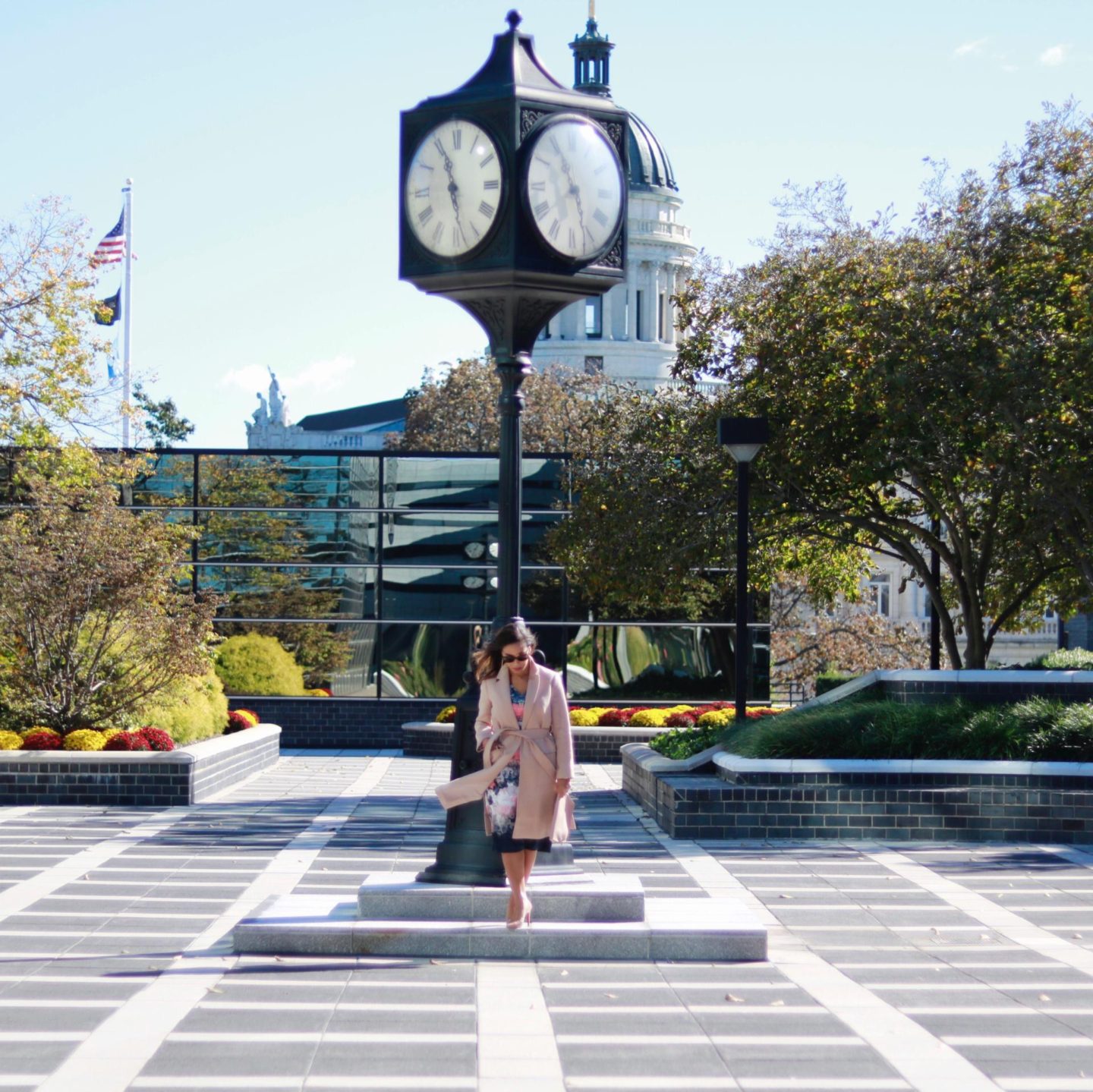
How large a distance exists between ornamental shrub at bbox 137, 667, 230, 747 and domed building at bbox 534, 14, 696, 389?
9209 centimetres

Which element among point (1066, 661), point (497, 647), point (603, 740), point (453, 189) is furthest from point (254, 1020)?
point (1066, 661)

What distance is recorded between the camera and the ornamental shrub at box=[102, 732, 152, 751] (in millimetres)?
17844

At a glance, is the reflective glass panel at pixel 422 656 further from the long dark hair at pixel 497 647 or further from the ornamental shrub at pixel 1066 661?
the long dark hair at pixel 497 647

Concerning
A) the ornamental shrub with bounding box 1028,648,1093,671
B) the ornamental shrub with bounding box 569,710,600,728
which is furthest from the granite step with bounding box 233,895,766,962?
the ornamental shrub with bounding box 1028,648,1093,671

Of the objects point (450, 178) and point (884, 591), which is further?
point (884, 591)

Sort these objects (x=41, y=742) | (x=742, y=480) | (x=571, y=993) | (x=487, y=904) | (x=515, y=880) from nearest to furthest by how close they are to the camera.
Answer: (x=571, y=993), (x=515, y=880), (x=487, y=904), (x=742, y=480), (x=41, y=742)


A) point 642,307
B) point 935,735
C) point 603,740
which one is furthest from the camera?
point 642,307

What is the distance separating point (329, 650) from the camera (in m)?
31.0

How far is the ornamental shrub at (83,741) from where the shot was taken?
58.4 feet

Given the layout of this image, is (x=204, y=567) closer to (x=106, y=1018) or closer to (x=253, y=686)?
(x=253, y=686)

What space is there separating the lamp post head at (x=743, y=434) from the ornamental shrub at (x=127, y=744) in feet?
23.7

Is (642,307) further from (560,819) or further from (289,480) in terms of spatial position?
(560,819)

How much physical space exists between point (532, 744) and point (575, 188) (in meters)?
3.15

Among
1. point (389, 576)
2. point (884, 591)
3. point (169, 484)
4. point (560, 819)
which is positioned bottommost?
point (560, 819)
